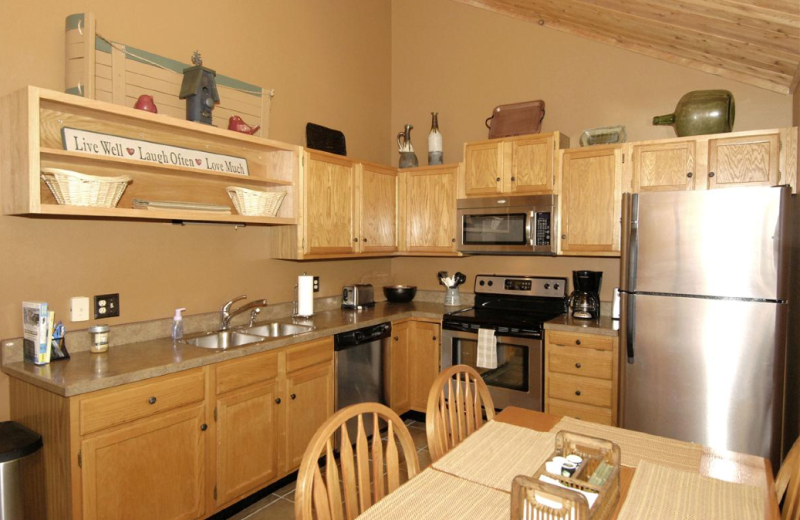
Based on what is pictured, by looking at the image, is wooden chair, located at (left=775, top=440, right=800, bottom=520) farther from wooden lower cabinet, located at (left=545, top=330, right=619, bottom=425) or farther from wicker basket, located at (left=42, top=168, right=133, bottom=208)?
wicker basket, located at (left=42, top=168, right=133, bottom=208)

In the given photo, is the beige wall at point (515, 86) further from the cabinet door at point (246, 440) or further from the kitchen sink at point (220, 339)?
the cabinet door at point (246, 440)

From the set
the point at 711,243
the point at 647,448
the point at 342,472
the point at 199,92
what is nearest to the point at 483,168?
the point at 711,243

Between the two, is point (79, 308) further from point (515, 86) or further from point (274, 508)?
point (515, 86)

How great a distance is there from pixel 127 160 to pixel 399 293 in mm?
2379

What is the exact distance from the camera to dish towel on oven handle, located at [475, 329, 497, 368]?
3.45m

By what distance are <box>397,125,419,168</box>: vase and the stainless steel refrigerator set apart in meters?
1.86

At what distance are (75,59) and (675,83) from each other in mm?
3571

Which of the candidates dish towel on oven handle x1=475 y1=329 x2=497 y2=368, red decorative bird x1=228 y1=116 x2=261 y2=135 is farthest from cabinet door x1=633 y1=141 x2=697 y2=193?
red decorative bird x1=228 y1=116 x2=261 y2=135

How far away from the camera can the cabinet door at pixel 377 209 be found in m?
3.76

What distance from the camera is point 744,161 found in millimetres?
2887

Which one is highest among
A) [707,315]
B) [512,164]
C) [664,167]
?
[512,164]

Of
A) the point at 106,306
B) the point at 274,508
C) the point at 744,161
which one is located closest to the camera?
the point at 106,306

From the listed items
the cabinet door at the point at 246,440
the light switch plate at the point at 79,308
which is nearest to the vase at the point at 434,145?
the cabinet door at the point at 246,440

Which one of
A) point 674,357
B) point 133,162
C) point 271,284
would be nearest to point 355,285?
point 271,284
